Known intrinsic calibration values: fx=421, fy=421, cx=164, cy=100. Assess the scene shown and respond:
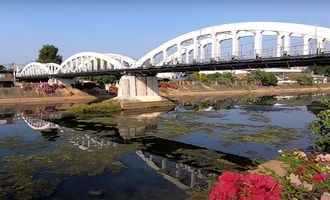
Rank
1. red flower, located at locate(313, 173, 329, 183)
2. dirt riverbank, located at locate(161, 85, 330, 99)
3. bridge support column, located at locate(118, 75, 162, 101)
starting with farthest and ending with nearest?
dirt riverbank, located at locate(161, 85, 330, 99) → bridge support column, located at locate(118, 75, 162, 101) → red flower, located at locate(313, 173, 329, 183)

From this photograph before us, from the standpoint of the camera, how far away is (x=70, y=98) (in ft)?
275

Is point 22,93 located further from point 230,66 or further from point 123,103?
point 230,66

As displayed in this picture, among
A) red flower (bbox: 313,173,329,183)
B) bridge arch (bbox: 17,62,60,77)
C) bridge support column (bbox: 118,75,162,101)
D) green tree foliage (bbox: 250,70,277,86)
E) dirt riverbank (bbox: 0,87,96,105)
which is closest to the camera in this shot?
red flower (bbox: 313,173,329,183)

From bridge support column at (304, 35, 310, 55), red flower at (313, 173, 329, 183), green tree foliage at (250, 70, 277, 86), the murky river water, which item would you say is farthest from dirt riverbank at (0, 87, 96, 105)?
red flower at (313, 173, 329, 183)

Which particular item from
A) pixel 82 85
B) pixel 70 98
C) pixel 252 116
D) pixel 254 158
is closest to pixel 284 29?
pixel 252 116

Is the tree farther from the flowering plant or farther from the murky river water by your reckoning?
the flowering plant

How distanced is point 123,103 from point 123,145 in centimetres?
3349

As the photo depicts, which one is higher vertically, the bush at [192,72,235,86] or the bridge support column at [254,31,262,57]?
the bridge support column at [254,31,262,57]

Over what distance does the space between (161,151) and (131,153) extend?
1.86 meters

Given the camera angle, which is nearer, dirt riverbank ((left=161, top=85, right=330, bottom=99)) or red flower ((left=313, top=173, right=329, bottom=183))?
red flower ((left=313, top=173, right=329, bottom=183))

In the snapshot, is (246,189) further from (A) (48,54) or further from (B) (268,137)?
(A) (48,54)

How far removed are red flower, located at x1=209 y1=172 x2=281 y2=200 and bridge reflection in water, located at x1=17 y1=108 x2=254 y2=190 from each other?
31.3 feet

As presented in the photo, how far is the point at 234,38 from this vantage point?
4559 cm

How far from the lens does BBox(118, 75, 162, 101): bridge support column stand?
65.1m
